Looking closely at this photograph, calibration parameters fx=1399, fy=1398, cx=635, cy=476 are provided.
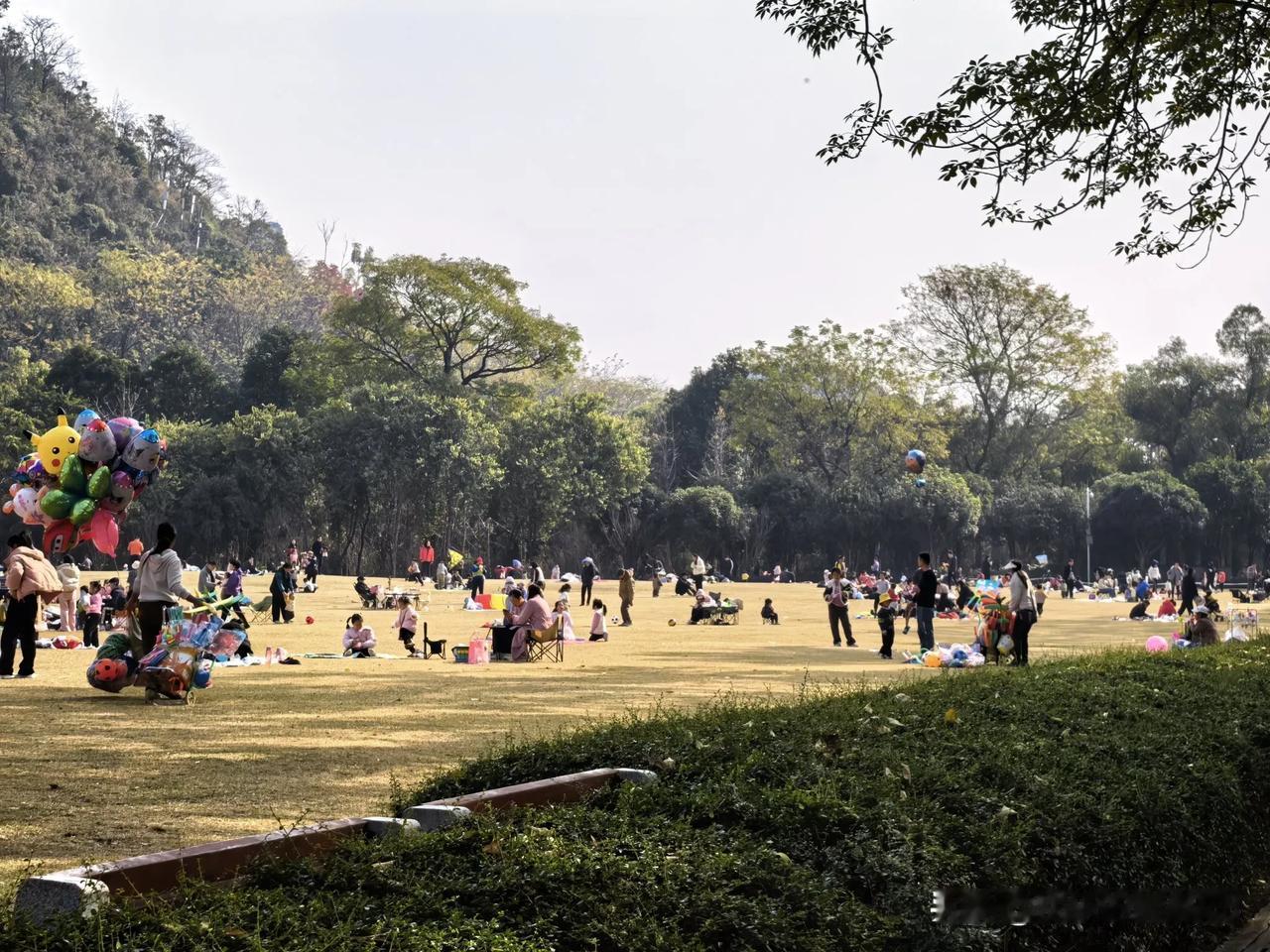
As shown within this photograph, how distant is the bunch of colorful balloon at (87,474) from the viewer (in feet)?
54.1

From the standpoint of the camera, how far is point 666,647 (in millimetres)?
22922

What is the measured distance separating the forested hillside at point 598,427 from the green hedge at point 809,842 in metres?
45.3

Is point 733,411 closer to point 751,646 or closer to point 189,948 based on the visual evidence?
point 751,646

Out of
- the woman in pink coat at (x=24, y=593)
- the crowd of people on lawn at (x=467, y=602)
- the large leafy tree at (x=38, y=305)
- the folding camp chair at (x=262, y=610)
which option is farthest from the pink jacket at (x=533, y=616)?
the large leafy tree at (x=38, y=305)

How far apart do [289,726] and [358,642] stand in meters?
8.88

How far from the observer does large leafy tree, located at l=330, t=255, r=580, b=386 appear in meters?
58.4

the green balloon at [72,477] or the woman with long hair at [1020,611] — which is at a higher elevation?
the green balloon at [72,477]

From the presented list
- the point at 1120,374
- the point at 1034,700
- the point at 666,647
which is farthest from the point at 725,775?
the point at 1120,374

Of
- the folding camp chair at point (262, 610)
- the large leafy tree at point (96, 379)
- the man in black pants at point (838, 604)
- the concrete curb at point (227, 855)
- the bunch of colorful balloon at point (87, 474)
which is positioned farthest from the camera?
the large leafy tree at point (96, 379)

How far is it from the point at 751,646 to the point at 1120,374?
55.1m

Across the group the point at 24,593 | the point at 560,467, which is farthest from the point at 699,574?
the point at 24,593

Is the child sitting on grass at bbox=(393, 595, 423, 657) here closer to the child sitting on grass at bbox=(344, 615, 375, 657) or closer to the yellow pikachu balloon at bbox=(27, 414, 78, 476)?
the child sitting on grass at bbox=(344, 615, 375, 657)

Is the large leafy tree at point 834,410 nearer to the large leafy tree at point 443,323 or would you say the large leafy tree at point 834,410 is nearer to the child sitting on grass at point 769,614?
the large leafy tree at point 443,323

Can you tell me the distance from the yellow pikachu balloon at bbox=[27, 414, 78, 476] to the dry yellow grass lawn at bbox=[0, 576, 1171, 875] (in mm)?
2408
